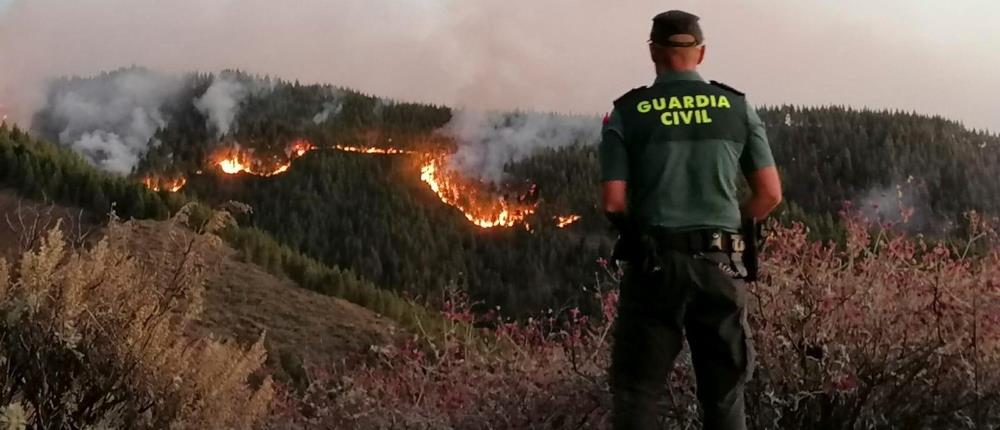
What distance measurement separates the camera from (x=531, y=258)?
84812 mm

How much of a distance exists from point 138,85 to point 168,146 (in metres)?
38.9

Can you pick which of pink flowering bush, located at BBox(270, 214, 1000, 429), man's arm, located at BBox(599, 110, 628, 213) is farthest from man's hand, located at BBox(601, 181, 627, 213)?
pink flowering bush, located at BBox(270, 214, 1000, 429)

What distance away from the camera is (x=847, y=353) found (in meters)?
4.77

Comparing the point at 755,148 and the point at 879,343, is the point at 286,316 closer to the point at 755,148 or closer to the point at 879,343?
the point at 879,343

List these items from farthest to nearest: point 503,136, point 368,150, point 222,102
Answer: point 503,136 → point 222,102 → point 368,150

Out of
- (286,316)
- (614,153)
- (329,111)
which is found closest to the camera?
(614,153)

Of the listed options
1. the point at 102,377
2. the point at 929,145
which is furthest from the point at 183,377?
the point at 929,145

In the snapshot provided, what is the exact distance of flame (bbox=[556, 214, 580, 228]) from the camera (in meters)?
93.2

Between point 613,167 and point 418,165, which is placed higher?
point 613,167

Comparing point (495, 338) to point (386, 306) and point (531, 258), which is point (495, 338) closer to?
point (386, 306)

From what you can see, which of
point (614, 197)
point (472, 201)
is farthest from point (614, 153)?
point (472, 201)

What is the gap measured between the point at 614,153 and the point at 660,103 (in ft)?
0.81

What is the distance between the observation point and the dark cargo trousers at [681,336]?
330 centimetres

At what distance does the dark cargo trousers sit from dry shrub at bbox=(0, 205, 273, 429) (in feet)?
8.65
